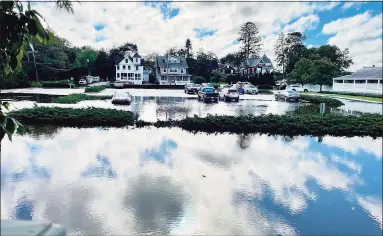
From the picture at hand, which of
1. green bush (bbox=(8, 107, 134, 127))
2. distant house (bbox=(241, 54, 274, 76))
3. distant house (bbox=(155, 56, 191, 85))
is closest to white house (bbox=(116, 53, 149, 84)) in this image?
distant house (bbox=(155, 56, 191, 85))

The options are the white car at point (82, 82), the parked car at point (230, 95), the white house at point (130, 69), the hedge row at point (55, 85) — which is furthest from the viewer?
the white house at point (130, 69)

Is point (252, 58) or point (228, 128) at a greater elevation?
point (252, 58)

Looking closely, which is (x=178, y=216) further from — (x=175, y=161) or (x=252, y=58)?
(x=252, y=58)

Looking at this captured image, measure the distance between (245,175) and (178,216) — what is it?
310cm

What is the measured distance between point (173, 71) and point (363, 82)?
47.0m

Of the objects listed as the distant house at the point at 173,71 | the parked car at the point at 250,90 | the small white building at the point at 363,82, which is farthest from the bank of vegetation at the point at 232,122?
the distant house at the point at 173,71

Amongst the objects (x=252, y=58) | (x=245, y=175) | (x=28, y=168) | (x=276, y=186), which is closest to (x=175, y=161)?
(x=245, y=175)

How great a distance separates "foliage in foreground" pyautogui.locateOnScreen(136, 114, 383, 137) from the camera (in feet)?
50.6

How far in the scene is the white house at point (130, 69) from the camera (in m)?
76.2

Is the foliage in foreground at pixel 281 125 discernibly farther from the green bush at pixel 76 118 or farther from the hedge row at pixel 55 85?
the hedge row at pixel 55 85

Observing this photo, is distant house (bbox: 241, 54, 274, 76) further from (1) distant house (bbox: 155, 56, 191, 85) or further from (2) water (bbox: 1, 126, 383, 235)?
(2) water (bbox: 1, 126, 383, 235)

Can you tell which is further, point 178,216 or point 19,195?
point 19,195

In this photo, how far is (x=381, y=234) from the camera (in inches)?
220

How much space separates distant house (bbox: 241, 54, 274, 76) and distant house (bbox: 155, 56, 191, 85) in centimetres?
1724
